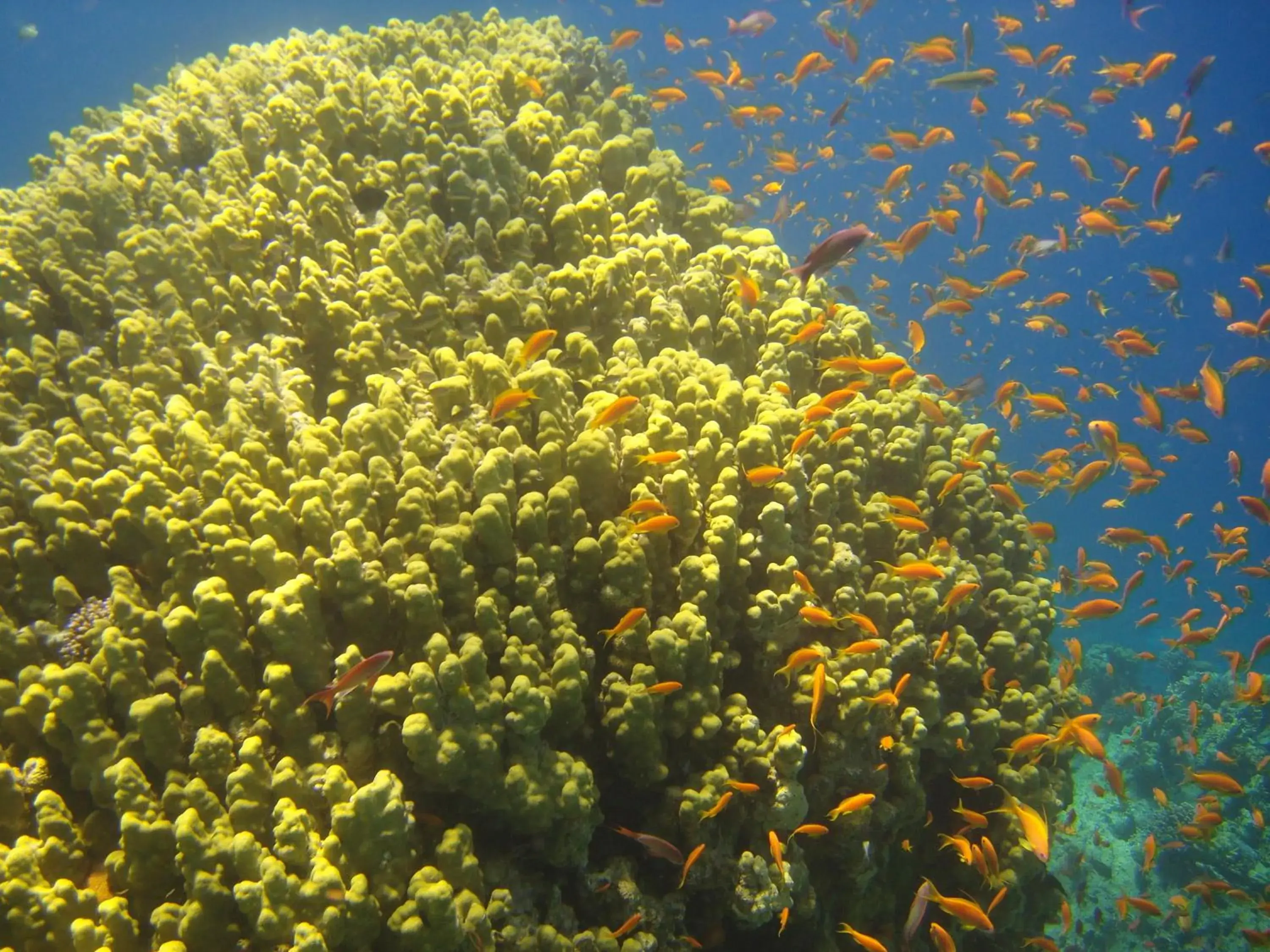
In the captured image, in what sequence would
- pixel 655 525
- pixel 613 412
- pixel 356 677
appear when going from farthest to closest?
pixel 613 412 → pixel 655 525 → pixel 356 677

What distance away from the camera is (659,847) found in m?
2.83

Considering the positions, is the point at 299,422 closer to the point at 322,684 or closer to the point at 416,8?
the point at 322,684

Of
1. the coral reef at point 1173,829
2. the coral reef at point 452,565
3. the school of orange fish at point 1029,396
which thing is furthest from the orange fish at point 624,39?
the coral reef at point 1173,829

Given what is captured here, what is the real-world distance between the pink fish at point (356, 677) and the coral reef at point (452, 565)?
0.25 ft

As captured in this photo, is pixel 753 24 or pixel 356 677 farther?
pixel 753 24

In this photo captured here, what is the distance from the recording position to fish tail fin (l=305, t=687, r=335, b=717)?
94.6 inches

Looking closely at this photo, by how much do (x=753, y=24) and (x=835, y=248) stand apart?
7.62 metres

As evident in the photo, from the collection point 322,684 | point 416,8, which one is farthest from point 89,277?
point 416,8

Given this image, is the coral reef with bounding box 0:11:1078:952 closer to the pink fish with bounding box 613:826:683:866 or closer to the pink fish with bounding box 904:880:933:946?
the pink fish with bounding box 613:826:683:866

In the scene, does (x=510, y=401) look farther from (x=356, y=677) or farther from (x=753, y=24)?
(x=753, y=24)

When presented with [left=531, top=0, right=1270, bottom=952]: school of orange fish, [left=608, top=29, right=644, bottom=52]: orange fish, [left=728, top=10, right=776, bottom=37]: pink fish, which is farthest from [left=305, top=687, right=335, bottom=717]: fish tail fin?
[left=728, top=10, right=776, bottom=37]: pink fish

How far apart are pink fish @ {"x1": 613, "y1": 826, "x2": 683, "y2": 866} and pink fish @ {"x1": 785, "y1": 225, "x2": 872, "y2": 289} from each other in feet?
12.0

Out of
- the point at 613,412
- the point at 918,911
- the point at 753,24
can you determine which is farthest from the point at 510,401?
the point at 753,24

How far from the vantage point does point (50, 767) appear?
8.45ft
